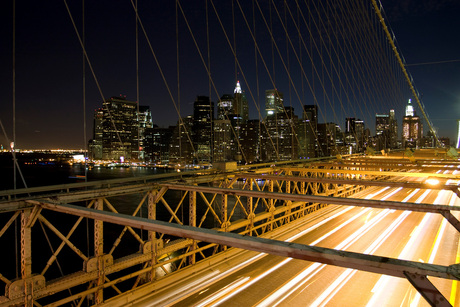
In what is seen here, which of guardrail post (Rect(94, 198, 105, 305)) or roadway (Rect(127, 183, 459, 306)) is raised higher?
guardrail post (Rect(94, 198, 105, 305))

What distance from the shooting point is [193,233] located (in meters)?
2.95

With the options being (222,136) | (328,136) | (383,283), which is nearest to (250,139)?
(328,136)

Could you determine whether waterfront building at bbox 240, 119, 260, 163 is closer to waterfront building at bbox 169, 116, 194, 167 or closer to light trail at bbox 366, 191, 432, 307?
waterfront building at bbox 169, 116, 194, 167

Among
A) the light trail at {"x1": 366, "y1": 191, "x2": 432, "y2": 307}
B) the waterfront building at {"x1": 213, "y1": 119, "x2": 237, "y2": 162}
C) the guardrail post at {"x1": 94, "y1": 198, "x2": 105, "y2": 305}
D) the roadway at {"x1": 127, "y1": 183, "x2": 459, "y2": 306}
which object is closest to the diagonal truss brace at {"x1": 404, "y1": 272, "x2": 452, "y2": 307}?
the roadway at {"x1": 127, "y1": 183, "x2": 459, "y2": 306}

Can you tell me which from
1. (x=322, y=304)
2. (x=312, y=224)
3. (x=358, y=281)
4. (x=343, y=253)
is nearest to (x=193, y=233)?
(x=343, y=253)

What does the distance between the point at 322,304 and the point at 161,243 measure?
356cm

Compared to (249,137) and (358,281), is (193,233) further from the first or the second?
(249,137)

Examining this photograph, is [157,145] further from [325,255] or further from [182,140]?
[325,255]

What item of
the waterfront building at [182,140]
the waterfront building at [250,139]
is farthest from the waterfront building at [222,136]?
the waterfront building at [250,139]

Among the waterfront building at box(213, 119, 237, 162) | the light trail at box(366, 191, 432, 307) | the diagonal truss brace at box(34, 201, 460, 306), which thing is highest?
the waterfront building at box(213, 119, 237, 162)

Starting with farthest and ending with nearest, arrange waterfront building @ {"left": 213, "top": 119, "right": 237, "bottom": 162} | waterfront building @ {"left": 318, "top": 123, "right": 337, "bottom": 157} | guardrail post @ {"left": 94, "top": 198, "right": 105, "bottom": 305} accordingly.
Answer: waterfront building @ {"left": 318, "top": 123, "right": 337, "bottom": 157} < waterfront building @ {"left": 213, "top": 119, "right": 237, "bottom": 162} < guardrail post @ {"left": 94, "top": 198, "right": 105, "bottom": 305}

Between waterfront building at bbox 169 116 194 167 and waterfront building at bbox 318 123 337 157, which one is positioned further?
waterfront building at bbox 318 123 337 157

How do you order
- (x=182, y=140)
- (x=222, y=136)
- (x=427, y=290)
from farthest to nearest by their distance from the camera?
(x=182, y=140)
(x=222, y=136)
(x=427, y=290)

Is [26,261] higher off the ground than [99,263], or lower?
higher
